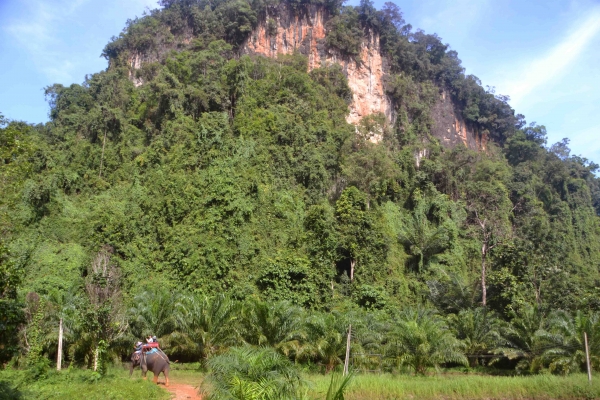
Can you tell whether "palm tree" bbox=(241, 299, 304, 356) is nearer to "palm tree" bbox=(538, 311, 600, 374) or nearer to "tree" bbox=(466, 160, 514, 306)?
"palm tree" bbox=(538, 311, 600, 374)

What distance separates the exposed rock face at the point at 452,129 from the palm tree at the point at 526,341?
25118mm

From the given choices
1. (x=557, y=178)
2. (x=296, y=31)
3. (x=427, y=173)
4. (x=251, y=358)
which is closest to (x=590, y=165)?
(x=557, y=178)

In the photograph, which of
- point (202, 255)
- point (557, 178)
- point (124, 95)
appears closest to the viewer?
point (202, 255)

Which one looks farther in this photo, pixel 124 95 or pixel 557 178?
pixel 557 178

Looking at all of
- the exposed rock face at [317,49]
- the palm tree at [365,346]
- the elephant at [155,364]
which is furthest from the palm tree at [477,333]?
the exposed rock face at [317,49]

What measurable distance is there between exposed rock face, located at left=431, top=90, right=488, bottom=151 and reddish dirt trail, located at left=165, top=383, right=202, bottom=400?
33.9 metres

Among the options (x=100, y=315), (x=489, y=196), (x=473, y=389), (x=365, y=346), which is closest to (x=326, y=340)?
(x=365, y=346)

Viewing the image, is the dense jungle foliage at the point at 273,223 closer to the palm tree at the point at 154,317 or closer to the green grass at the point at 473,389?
the palm tree at the point at 154,317

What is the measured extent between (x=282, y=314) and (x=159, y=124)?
60.1 feet

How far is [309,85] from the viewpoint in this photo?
109 ft

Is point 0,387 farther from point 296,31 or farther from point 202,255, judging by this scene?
point 296,31

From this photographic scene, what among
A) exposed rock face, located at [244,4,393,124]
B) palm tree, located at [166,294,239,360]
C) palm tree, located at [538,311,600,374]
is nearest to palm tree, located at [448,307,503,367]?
palm tree, located at [538,311,600,374]

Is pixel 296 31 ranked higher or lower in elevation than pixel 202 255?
higher

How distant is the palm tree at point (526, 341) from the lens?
1786 cm
